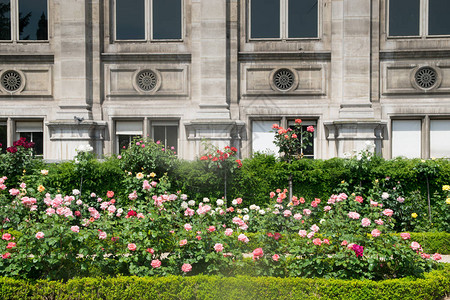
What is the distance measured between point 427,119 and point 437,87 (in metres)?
1.33

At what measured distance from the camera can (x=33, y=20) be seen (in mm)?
16734

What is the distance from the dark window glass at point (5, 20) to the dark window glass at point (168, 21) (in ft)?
20.3

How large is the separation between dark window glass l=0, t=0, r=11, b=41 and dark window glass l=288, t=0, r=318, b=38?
11.8m

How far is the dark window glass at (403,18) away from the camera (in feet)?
53.4

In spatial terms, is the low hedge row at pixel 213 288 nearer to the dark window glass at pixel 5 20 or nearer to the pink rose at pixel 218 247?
the pink rose at pixel 218 247

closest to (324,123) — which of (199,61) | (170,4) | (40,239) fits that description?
(199,61)

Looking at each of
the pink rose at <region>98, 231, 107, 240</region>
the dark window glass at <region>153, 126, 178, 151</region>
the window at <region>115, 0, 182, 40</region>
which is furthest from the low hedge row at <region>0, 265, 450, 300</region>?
the window at <region>115, 0, 182, 40</region>

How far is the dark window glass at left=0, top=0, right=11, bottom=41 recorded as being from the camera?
55.2 feet

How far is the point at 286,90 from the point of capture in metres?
16.2

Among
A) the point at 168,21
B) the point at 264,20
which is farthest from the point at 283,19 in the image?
the point at 168,21

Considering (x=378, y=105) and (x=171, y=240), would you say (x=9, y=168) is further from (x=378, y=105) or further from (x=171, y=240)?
(x=378, y=105)

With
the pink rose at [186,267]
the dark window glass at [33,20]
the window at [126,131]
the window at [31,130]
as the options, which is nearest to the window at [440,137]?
the window at [126,131]

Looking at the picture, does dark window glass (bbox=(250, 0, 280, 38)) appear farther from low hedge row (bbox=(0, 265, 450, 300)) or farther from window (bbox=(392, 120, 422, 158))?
low hedge row (bbox=(0, 265, 450, 300))

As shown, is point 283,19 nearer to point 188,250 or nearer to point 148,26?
point 148,26
